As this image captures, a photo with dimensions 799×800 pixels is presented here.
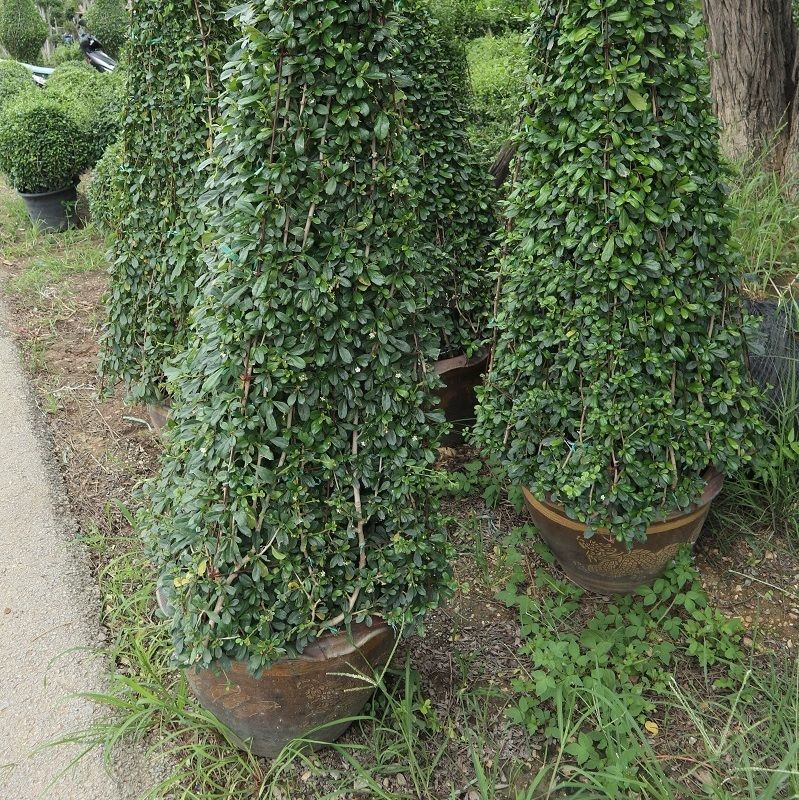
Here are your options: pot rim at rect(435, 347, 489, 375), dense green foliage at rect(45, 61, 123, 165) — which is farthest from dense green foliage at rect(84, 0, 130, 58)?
pot rim at rect(435, 347, 489, 375)

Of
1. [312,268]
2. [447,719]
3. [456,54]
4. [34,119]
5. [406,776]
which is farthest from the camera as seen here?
[34,119]

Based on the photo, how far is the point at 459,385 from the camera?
12.4 ft

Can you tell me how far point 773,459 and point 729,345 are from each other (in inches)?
23.9

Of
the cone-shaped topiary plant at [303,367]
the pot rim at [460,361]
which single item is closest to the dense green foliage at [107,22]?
the pot rim at [460,361]

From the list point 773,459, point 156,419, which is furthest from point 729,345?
point 156,419

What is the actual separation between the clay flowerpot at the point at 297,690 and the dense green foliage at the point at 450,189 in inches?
67.1

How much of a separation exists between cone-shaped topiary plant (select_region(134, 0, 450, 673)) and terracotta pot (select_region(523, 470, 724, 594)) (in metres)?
0.83

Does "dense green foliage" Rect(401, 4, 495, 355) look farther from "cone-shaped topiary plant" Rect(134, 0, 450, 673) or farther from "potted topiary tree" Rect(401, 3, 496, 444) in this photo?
"cone-shaped topiary plant" Rect(134, 0, 450, 673)

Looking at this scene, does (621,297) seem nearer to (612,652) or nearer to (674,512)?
(674,512)

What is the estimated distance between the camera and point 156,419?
3.75 meters

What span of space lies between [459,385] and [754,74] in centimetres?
253

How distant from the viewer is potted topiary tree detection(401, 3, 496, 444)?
3.60 meters

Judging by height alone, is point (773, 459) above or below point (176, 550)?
below

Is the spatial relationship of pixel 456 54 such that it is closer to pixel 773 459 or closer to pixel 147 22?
pixel 147 22
